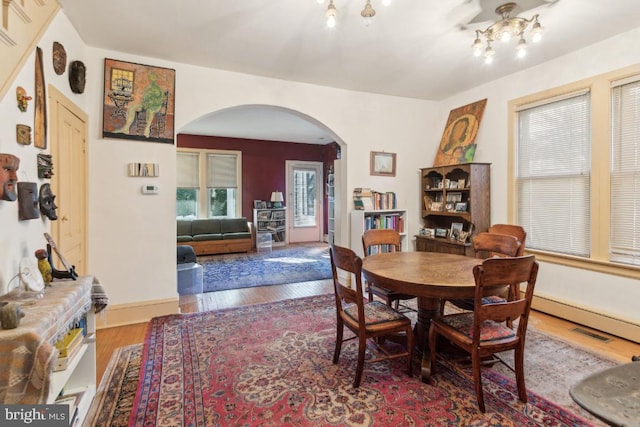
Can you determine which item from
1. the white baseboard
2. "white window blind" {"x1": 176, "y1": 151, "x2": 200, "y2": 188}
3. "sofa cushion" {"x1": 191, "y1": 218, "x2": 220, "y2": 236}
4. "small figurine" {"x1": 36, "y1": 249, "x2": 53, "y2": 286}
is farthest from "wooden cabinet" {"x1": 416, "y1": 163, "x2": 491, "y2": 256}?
"white window blind" {"x1": 176, "y1": 151, "x2": 200, "y2": 188}

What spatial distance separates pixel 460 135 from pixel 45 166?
175 inches

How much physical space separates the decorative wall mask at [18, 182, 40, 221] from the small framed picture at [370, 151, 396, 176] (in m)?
3.52

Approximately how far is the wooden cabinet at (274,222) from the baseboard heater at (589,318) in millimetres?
5458

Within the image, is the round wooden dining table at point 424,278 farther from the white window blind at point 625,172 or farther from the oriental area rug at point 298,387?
the white window blind at point 625,172

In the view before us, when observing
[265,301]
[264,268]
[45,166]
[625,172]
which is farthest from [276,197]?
[625,172]

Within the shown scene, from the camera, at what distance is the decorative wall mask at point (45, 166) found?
2.00 m

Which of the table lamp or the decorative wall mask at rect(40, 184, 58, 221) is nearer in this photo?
the decorative wall mask at rect(40, 184, 58, 221)

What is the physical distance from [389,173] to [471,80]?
153 centimetres

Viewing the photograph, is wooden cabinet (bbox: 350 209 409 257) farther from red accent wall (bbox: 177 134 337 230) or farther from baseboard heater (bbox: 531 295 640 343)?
red accent wall (bbox: 177 134 337 230)

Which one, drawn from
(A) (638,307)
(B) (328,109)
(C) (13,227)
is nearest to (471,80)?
(B) (328,109)

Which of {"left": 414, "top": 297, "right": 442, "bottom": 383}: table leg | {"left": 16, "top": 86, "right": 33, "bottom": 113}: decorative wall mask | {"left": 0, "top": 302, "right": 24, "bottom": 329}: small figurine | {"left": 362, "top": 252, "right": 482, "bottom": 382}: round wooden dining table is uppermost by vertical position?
{"left": 16, "top": 86, "right": 33, "bottom": 113}: decorative wall mask

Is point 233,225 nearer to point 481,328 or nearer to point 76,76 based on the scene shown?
point 76,76

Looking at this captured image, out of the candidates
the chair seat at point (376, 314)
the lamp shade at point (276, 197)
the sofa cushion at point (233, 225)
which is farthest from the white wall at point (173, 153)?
the lamp shade at point (276, 197)

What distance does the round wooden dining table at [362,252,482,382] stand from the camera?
1.84 m
